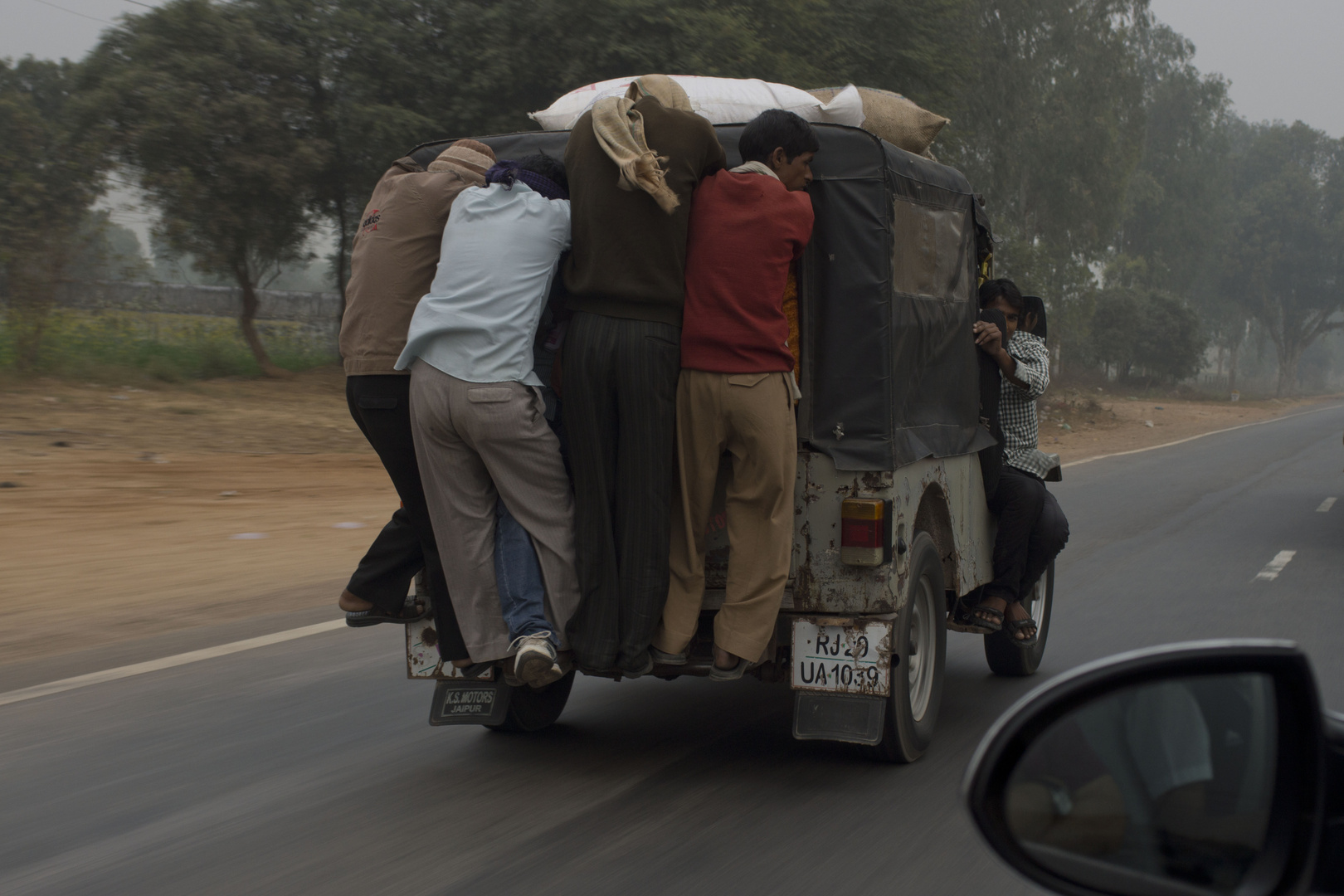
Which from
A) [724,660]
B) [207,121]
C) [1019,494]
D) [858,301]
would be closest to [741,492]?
[724,660]

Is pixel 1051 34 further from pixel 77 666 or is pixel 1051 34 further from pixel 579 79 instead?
pixel 77 666

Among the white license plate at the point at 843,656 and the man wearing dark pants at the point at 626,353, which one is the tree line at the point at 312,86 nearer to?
the man wearing dark pants at the point at 626,353

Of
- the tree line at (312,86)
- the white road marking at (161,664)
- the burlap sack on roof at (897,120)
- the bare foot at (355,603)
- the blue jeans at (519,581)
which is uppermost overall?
the tree line at (312,86)

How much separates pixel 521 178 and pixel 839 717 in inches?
83.3

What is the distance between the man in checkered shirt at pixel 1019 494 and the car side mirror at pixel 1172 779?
4.43 meters

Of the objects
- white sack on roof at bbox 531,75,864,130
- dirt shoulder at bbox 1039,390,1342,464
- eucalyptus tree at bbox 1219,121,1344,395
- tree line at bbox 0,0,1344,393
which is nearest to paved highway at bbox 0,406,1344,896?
white sack on roof at bbox 531,75,864,130

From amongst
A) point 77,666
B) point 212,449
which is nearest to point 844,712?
point 77,666

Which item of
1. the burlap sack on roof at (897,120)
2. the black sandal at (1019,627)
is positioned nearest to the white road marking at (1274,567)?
the black sandal at (1019,627)

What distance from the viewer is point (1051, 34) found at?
41781mm

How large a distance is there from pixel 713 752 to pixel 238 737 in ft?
6.20

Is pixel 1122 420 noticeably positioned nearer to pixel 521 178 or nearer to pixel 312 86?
pixel 312 86

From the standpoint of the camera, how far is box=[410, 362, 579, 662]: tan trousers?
4340 mm

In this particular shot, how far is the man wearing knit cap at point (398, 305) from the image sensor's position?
4.44 meters

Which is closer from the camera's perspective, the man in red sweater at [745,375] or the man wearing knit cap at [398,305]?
the man in red sweater at [745,375]
